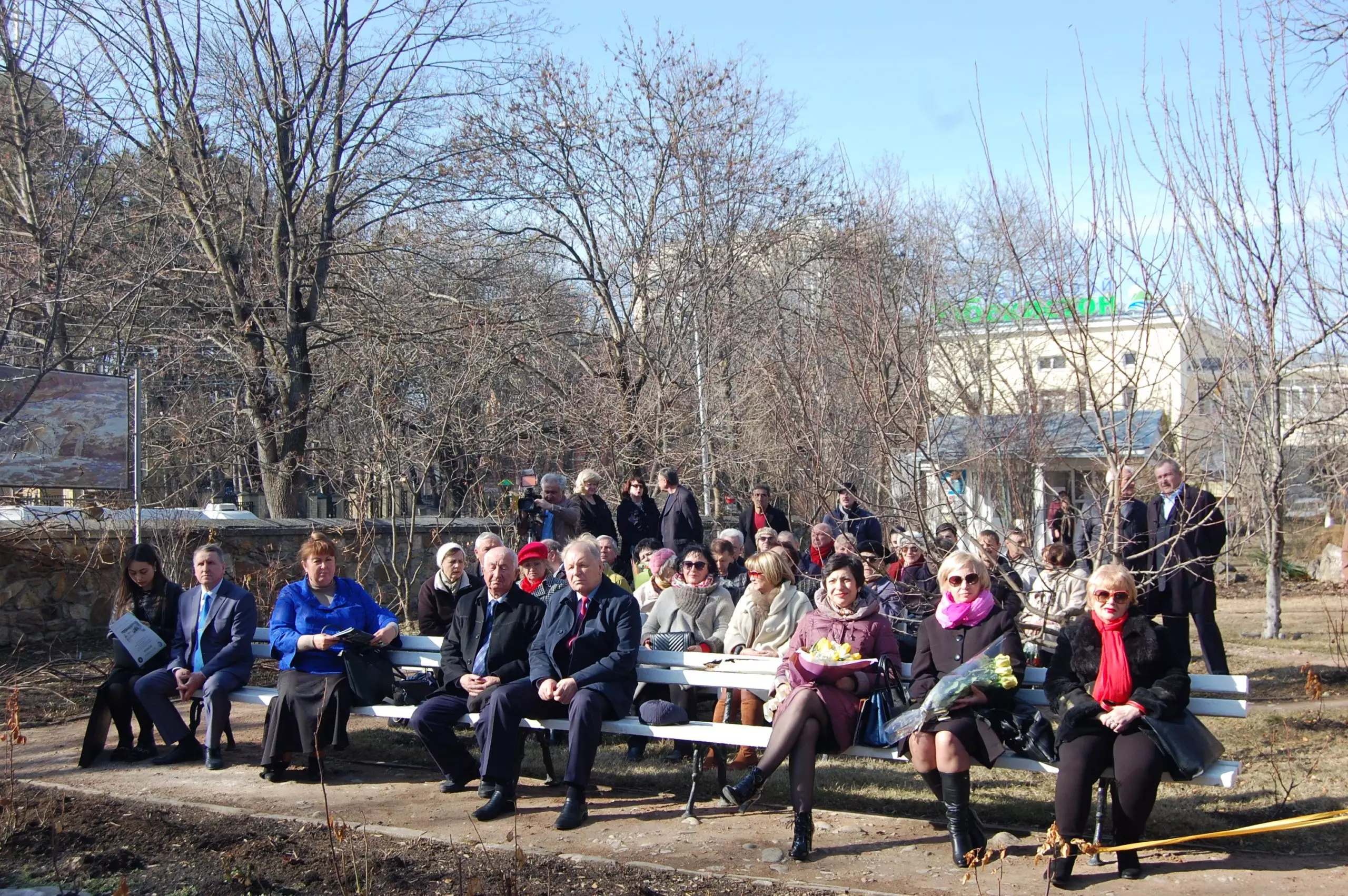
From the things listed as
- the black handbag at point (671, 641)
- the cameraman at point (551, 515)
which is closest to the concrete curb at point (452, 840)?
the black handbag at point (671, 641)

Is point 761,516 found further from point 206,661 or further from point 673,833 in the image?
point 673,833

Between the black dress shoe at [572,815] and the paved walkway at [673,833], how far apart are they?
0.03 meters

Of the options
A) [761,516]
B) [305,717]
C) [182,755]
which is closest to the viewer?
[305,717]

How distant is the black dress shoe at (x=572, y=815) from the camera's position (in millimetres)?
4988

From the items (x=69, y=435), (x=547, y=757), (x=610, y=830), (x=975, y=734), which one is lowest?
(x=610, y=830)

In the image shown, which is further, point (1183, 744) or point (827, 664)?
point (827, 664)

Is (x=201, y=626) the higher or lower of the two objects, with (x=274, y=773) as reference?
higher

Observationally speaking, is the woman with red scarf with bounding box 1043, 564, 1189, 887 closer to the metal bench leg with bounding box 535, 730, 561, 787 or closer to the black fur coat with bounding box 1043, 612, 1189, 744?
the black fur coat with bounding box 1043, 612, 1189, 744

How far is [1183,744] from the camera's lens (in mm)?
4328

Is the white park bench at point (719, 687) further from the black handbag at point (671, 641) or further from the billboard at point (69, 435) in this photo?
the billboard at point (69, 435)

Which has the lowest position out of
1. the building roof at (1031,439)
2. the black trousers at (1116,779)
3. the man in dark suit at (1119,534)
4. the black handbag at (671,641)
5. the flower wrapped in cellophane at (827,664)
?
the black trousers at (1116,779)

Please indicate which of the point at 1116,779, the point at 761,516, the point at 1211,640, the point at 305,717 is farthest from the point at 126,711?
the point at 1211,640

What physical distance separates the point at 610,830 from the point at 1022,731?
1836 millimetres

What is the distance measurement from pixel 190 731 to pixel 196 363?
9.09 metres
